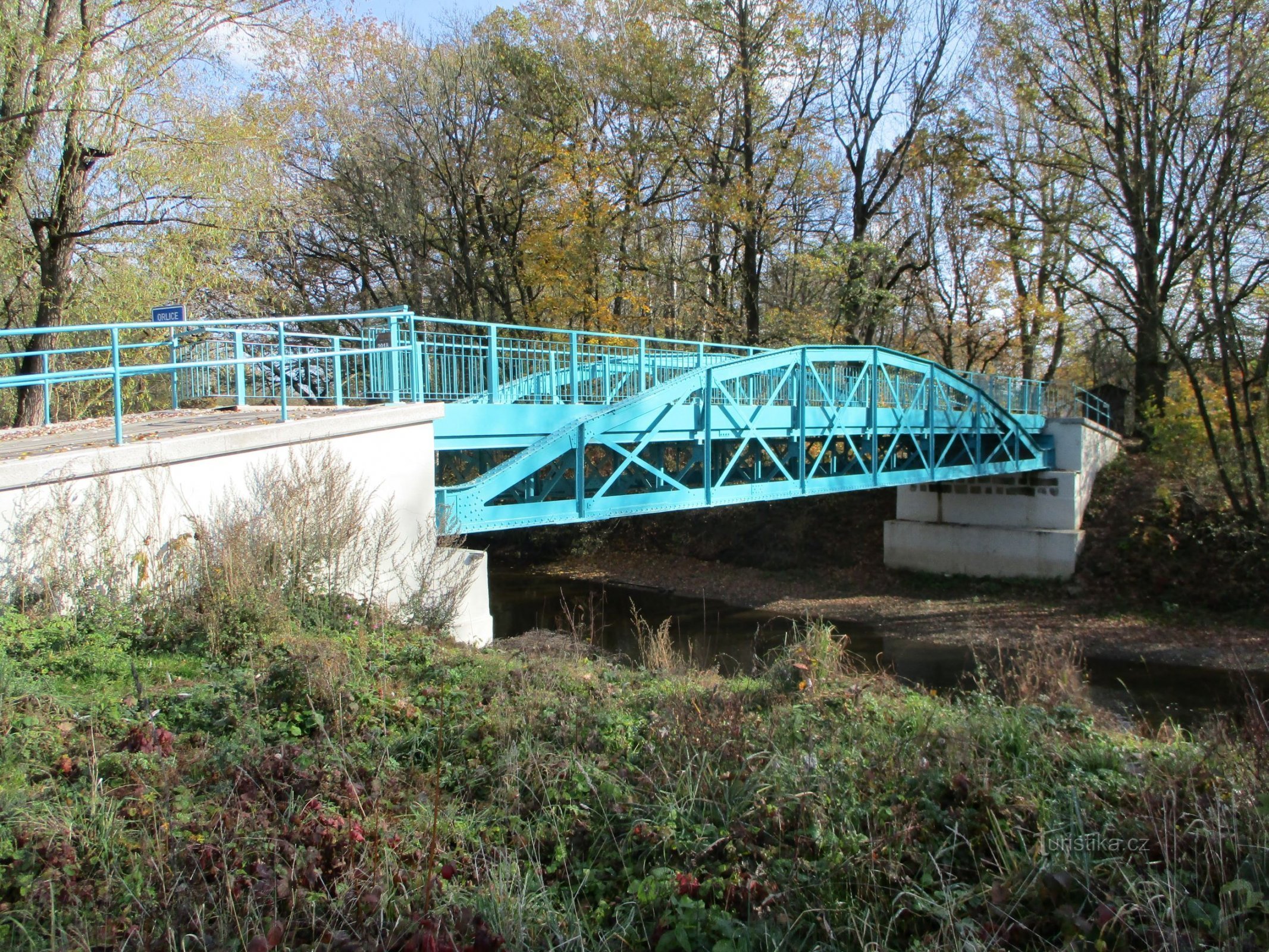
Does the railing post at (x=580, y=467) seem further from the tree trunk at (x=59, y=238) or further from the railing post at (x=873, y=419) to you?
the tree trunk at (x=59, y=238)

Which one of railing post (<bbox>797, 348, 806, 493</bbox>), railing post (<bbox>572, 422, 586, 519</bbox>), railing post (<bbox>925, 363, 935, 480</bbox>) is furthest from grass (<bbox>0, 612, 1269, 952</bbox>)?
railing post (<bbox>925, 363, 935, 480</bbox>)

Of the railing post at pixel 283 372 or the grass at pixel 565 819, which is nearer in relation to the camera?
the grass at pixel 565 819

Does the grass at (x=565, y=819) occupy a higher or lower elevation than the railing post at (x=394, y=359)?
lower

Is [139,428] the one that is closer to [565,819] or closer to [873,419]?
[565,819]

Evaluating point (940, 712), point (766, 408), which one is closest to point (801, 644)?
point (940, 712)

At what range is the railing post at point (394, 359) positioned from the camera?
958 centimetres

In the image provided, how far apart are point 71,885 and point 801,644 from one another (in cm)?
626

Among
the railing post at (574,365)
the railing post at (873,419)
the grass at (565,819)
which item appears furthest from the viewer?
the railing post at (873,419)

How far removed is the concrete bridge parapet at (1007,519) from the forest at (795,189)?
8.19ft

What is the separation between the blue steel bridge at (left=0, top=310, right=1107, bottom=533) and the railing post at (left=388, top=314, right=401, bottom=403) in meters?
0.05

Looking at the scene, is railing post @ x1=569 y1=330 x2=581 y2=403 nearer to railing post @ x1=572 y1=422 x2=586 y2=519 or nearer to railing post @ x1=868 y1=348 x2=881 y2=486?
railing post @ x1=572 y1=422 x2=586 y2=519

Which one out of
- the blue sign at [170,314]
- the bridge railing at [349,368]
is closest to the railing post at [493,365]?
the bridge railing at [349,368]

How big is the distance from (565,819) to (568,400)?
1050 cm

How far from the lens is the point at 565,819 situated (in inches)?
149
